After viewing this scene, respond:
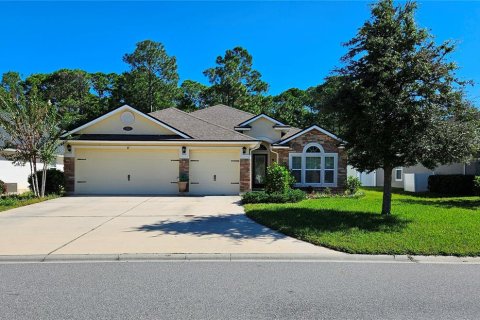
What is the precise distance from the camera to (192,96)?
1892 inches

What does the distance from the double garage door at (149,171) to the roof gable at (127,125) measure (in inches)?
40.1

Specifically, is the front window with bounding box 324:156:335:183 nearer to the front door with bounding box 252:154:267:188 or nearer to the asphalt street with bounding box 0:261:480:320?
the front door with bounding box 252:154:267:188

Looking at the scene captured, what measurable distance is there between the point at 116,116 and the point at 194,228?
1190 centimetres

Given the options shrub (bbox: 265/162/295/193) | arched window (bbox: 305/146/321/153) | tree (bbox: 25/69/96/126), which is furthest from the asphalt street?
tree (bbox: 25/69/96/126)

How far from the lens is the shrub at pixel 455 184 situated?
70.7 feet

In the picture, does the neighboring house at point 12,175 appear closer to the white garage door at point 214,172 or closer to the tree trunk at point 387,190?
the white garage door at point 214,172

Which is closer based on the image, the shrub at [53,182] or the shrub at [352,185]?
the shrub at [53,182]

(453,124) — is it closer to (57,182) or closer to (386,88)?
(386,88)

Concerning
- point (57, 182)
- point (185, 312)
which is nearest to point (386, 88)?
point (185, 312)

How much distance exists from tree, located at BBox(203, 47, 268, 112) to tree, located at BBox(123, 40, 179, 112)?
4.61 m

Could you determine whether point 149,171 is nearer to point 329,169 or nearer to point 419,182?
point 329,169

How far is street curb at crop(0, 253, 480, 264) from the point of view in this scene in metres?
7.45

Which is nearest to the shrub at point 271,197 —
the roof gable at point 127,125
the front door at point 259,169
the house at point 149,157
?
the house at point 149,157

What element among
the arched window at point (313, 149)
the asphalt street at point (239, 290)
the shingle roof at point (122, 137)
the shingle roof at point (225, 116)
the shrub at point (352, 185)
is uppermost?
the shingle roof at point (225, 116)
